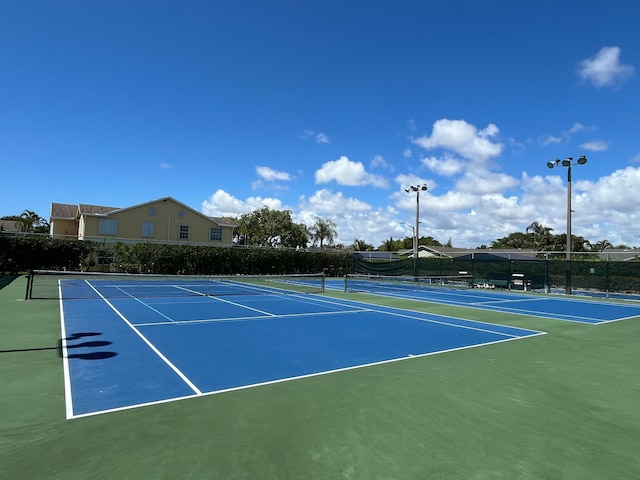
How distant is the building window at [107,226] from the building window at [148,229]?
7.85 feet

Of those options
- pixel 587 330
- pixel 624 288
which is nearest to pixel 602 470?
pixel 587 330

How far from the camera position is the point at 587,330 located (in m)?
10.8

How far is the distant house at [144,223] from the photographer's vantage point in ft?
121

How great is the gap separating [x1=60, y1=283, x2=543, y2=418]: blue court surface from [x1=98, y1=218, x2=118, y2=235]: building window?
26.1 metres

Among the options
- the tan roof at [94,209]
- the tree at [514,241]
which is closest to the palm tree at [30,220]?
the tan roof at [94,209]

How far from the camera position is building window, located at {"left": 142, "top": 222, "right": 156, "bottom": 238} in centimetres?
3906

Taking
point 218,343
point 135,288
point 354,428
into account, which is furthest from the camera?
point 135,288

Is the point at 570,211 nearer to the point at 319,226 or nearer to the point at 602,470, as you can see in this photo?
the point at 602,470

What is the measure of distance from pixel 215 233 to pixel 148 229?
6.77 m

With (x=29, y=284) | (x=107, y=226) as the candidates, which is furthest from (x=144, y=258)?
(x=29, y=284)

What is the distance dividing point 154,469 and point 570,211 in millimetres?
26231

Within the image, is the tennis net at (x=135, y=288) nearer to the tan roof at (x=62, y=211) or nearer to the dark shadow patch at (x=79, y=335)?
the dark shadow patch at (x=79, y=335)

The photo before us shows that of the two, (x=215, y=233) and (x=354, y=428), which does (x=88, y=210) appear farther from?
(x=354, y=428)

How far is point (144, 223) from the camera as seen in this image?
39156 mm
